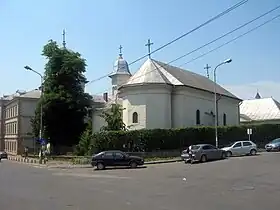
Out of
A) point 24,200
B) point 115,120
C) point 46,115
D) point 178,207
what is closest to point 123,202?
point 178,207

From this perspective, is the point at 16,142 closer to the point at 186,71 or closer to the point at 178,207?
the point at 186,71

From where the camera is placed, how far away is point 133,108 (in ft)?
176

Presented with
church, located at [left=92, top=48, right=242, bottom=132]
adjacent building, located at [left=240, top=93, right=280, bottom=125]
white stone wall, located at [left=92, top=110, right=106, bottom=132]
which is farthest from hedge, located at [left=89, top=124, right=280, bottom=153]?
adjacent building, located at [left=240, top=93, right=280, bottom=125]

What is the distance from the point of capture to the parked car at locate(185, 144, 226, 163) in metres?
37.3

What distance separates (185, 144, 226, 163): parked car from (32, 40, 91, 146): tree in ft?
98.0

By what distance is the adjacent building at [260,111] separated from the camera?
271ft

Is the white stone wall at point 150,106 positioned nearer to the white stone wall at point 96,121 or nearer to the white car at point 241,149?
the white stone wall at point 96,121

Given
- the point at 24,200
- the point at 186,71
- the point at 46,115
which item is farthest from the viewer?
the point at 186,71

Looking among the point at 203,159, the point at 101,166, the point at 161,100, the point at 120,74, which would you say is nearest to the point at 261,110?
the point at 120,74

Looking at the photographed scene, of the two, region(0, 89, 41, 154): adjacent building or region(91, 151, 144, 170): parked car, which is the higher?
region(0, 89, 41, 154): adjacent building

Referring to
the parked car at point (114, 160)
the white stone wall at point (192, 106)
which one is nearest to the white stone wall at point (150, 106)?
the white stone wall at point (192, 106)

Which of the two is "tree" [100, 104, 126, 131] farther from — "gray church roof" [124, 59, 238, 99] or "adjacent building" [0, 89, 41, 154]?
"adjacent building" [0, 89, 41, 154]

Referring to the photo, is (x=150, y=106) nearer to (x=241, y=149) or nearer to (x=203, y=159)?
(x=241, y=149)

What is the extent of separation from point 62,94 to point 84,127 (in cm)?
600
